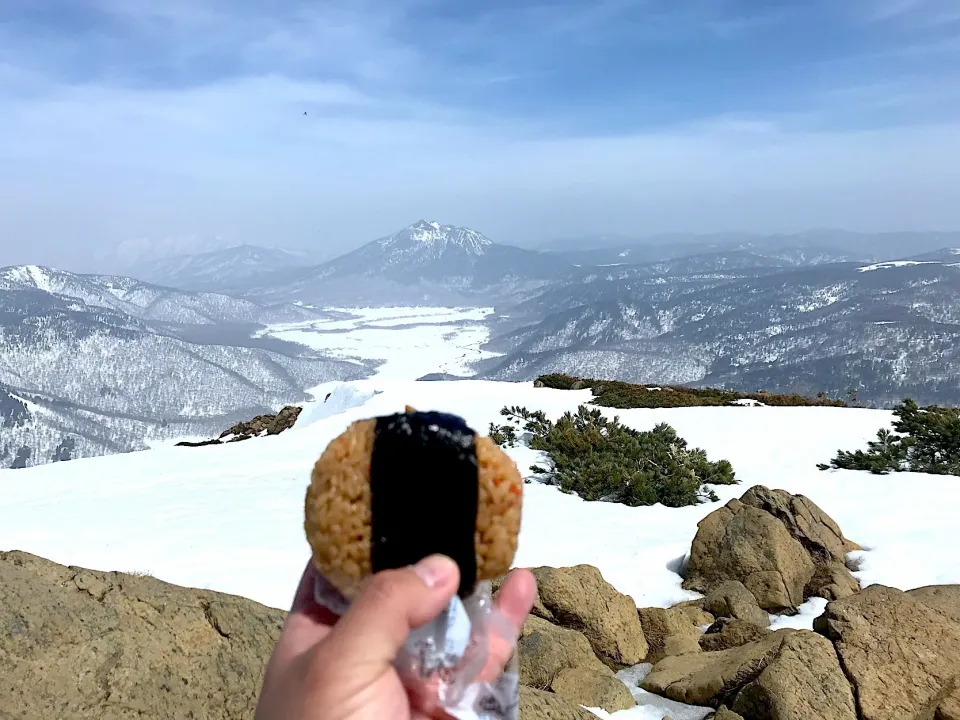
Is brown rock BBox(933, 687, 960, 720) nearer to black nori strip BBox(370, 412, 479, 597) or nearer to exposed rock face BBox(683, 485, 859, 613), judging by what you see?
exposed rock face BBox(683, 485, 859, 613)

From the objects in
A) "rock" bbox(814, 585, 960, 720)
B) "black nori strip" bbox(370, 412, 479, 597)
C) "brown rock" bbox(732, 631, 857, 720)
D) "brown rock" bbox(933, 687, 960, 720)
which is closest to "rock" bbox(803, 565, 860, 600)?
"rock" bbox(814, 585, 960, 720)

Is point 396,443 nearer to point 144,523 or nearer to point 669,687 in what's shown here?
point 669,687

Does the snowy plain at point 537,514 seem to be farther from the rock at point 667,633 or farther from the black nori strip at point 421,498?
the black nori strip at point 421,498

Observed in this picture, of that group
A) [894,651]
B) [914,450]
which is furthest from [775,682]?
[914,450]

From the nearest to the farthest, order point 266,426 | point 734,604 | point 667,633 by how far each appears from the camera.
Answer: point 667,633, point 734,604, point 266,426

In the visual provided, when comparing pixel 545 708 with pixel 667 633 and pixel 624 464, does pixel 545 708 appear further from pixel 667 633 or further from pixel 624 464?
pixel 624 464

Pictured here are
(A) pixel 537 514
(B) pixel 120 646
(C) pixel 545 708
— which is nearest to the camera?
(B) pixel 120 646

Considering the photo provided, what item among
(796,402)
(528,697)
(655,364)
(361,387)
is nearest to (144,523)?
(528,697)
